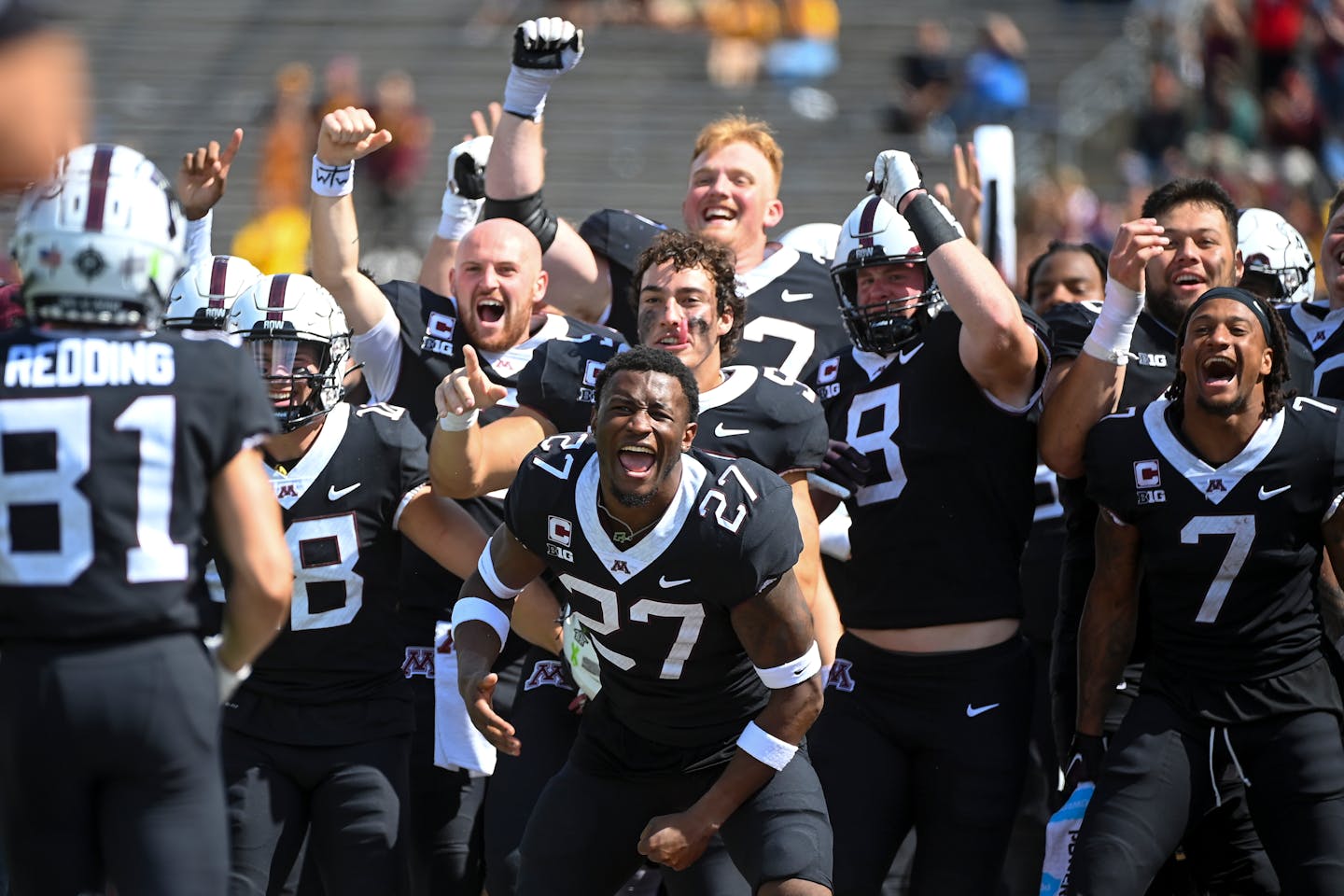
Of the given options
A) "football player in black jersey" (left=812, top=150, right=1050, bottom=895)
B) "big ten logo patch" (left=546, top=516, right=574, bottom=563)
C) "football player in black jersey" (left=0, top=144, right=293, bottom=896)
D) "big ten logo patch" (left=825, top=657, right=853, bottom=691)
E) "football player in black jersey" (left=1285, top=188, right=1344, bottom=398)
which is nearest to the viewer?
"football player in black jersey" (left=0, top=144, right=293, bottom=896)

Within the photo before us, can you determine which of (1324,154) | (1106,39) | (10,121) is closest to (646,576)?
(10,121)

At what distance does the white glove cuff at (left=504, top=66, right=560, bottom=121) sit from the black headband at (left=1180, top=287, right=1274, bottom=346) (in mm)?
2214

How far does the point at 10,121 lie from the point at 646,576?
1719 millimetres

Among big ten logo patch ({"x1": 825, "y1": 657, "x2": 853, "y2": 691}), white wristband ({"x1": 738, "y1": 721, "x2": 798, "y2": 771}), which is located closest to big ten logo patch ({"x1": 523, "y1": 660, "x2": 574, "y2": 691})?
big ten logo patch ({"x1": 825, "y1": 657, "x2": 853, "y2": 691})

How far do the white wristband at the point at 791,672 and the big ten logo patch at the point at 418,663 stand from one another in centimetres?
148

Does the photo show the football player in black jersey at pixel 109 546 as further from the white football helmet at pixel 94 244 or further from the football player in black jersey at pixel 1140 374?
the football player in black jersey at pixel 1140 374

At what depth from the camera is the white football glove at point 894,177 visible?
5090mm

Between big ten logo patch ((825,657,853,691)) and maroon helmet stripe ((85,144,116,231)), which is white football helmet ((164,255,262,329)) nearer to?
maroon helmet stripe ((85,144,116,231))

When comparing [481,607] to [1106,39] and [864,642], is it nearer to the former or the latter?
[864,642]

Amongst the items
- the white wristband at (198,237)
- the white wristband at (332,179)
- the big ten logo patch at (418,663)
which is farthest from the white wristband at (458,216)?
the big ten logo patch at (418,663)

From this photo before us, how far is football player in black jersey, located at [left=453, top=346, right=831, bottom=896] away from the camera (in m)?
4.15

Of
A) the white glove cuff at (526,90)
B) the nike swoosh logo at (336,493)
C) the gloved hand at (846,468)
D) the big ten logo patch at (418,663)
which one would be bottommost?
the big ten logo patch at (418,663)

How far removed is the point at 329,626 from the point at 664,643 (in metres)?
0.96

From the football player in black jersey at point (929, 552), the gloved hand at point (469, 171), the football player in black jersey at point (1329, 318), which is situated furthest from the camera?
the gloved hand at point (469, 171)
